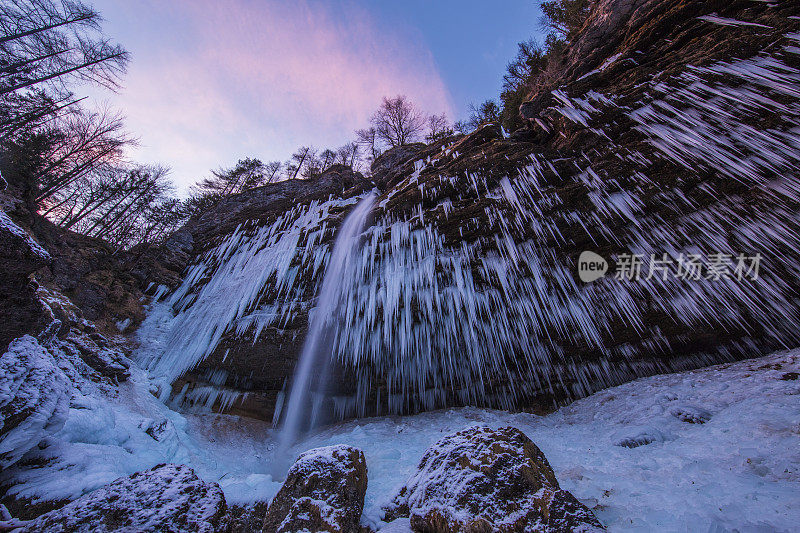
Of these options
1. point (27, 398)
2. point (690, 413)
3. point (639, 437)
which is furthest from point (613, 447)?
point (27, 398)

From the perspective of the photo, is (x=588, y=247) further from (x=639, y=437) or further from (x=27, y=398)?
(x=27, y=398)

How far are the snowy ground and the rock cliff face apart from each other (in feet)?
2.17

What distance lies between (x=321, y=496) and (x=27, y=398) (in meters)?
3.73

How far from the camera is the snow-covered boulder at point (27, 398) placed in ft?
9.66

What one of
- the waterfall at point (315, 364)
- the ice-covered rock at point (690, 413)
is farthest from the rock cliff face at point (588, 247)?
the ice-covered rock at point (690, 413)

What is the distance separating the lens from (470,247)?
567cm

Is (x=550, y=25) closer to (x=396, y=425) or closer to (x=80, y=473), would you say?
(x=396, y=425)

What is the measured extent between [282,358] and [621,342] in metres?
6.87

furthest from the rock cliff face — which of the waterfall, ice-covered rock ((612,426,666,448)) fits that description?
ice-covered rock ((612,426,666,448))

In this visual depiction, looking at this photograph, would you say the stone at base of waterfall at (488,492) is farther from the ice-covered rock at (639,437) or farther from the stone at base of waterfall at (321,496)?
the ice-covered rock at (639,437)

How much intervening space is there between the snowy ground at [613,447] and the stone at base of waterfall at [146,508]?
926 mm

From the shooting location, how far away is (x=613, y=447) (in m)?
3.23

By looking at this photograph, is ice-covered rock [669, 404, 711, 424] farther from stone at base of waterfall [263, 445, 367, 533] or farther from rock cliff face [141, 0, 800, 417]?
stone at base of waterfall [263, 445, 367, 533]

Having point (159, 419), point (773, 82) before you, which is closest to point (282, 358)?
point (159, 419)
